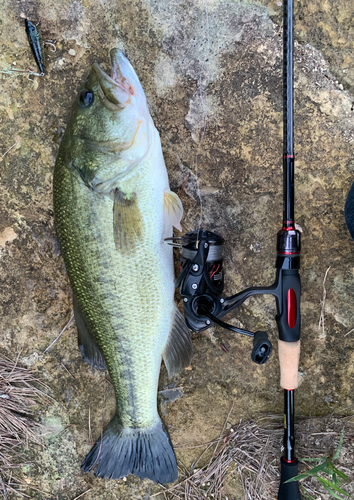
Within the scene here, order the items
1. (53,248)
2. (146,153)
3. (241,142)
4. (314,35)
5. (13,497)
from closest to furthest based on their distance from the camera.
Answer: (146,153)
(314,35)
(241,142)
(53,248)
(13,497)

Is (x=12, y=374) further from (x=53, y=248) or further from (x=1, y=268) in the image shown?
Answer: (x=53, y=248)

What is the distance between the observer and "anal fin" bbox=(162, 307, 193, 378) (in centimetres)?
205

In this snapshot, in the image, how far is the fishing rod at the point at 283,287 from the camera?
173 centimetres

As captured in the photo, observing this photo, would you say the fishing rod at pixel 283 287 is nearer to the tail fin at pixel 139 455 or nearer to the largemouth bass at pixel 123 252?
the largemouth bass at pixel 123 252

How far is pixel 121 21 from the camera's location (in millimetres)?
2115

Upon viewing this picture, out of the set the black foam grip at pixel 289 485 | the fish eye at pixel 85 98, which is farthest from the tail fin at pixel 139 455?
the fish eye at pixel 85 98

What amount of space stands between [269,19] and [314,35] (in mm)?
264

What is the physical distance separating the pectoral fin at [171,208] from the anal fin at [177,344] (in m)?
0.52

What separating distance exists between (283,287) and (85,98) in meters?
1.37

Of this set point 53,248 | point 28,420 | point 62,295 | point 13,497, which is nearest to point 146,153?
point 53,248

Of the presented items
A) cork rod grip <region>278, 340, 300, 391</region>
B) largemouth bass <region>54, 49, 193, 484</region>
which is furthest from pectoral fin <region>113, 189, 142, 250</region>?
cork rod grip <region>278, 340, 300, 391</region>

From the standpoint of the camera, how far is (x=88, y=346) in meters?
2.10

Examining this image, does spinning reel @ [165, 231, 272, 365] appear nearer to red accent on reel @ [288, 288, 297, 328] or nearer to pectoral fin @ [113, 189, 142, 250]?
red accent on reel @ [288, 288, 297, 328]

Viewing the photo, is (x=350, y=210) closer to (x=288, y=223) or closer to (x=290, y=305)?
(x=288, y=223)
